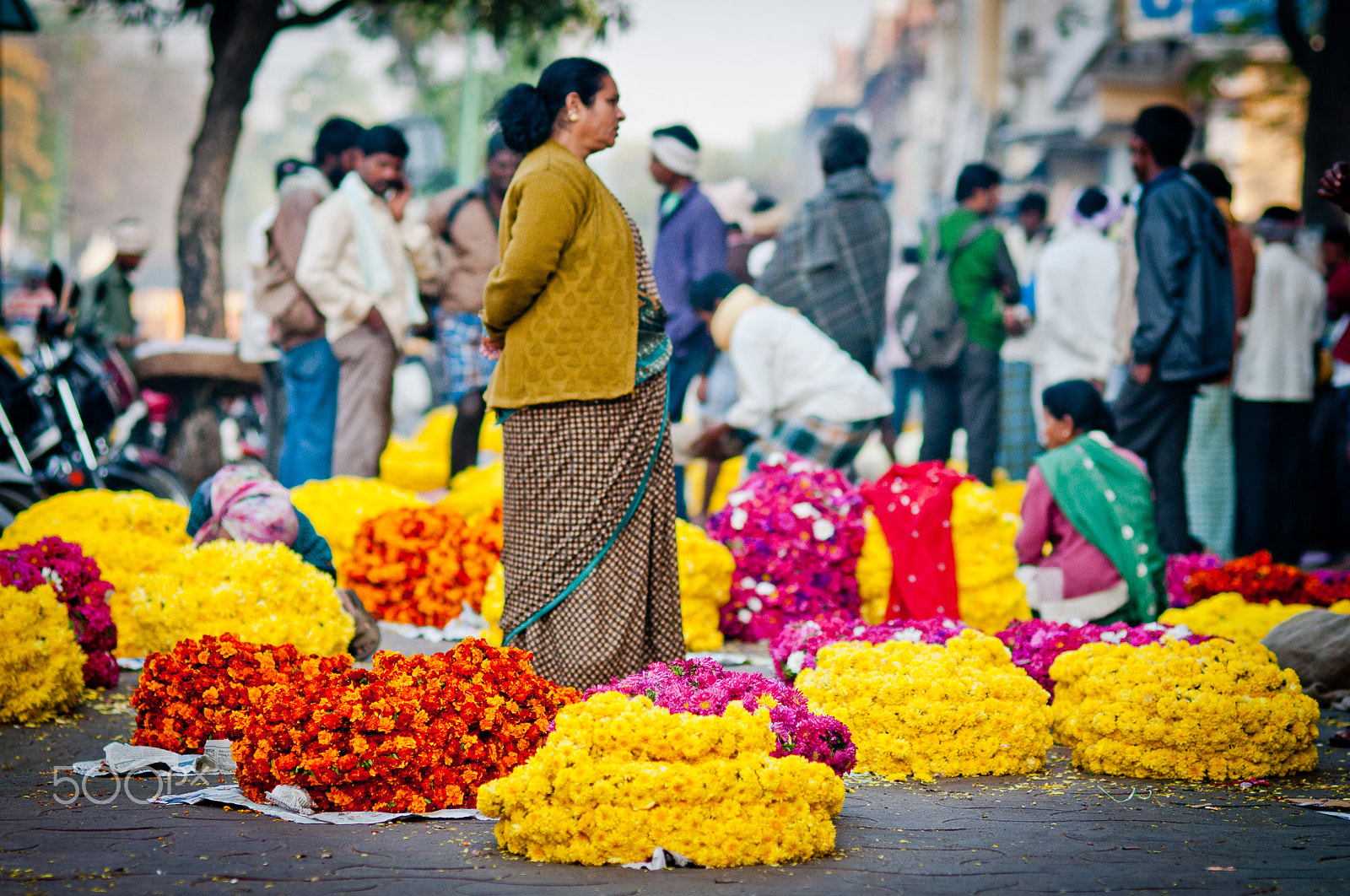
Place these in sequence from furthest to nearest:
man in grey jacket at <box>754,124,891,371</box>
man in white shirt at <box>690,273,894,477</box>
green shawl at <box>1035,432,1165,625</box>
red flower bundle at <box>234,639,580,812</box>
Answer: man in grey jacket at <box>754,124,891,371</box>, man in white shirt at <box>690,273,894,477</box>, green shawl at <box>1035,432,1165,625</box>, red flower bundle at <box>234,639,580,812</box>

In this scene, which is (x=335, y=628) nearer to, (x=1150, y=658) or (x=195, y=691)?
(x=195, y=691)

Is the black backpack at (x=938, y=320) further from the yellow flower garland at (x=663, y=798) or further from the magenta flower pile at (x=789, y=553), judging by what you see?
the yellow flower garland at (x=663, y=798)

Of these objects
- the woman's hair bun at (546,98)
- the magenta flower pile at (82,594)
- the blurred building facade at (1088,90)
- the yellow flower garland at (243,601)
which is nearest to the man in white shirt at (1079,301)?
the blurred building facade at (1088,90)

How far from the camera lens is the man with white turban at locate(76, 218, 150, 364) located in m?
11.2

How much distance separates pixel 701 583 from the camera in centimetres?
656

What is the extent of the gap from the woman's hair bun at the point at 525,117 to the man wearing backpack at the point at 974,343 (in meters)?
5.28

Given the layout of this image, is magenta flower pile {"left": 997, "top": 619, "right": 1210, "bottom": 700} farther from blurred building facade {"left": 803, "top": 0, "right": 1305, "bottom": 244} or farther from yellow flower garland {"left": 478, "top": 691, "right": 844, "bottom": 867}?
blurred building facade {"left": 803, "top": 0, "right": 1305, "bottom": 244}

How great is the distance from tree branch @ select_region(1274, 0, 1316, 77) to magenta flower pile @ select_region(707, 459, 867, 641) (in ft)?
24.5

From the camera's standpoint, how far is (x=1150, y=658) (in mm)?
4668

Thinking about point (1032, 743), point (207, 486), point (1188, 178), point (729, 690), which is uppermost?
point (1188, 178)

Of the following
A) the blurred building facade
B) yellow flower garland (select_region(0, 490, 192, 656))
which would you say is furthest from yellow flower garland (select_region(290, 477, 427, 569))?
the blurred building facade

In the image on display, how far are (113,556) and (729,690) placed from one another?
3.48 metres

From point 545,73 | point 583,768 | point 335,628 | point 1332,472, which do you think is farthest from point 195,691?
point 1332,472

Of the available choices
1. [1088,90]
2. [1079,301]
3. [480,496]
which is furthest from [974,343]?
[1088,90]
